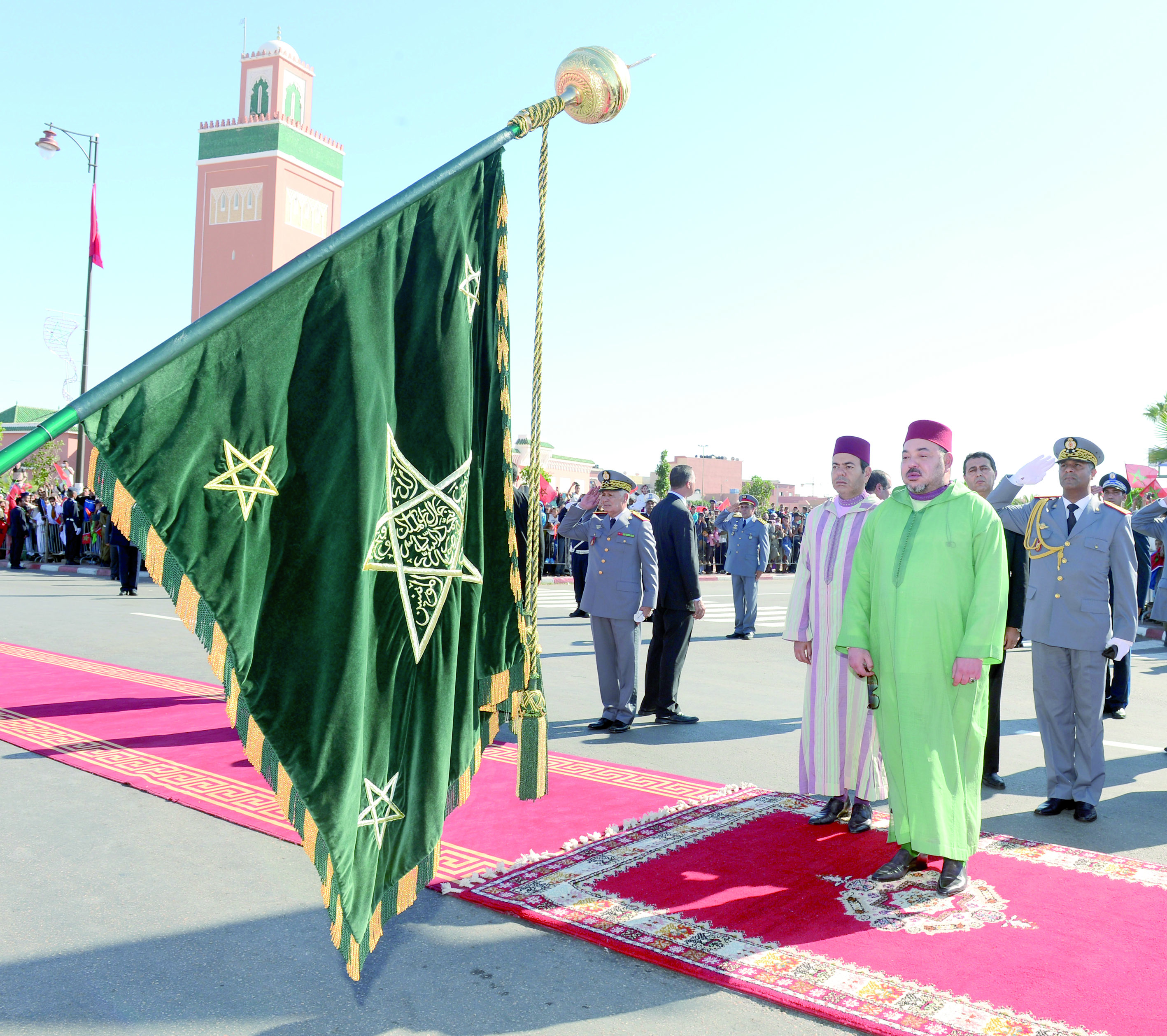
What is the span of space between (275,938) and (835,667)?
280 cm

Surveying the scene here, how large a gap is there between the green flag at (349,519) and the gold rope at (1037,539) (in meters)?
3.98

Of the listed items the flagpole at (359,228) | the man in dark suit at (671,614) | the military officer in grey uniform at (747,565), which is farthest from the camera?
the military officer in grey uniform at (747,565)

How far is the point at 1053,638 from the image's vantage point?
537cm

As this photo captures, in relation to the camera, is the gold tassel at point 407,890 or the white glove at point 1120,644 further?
the white glove at point 1120,644

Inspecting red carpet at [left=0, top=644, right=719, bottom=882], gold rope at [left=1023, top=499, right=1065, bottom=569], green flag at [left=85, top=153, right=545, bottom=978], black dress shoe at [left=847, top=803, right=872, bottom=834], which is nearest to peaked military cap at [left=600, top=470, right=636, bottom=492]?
red carpet at [left=0, top=644, right=719, bottom=882]

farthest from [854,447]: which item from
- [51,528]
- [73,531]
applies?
[51,528]

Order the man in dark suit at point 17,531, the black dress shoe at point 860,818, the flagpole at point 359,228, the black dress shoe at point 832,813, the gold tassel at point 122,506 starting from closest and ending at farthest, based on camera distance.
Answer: the flagpole at point 359,228 → the gold tassel at point 122,506 → the black dress shoe at point 860,818 → the black dress shoe at point 832,813 → the man in dark suit at point 17,531

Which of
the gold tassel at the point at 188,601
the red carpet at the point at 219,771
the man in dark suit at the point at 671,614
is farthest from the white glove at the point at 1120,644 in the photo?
the gold tassel at the point at 188,601

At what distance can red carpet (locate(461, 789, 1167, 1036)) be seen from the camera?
114 inches

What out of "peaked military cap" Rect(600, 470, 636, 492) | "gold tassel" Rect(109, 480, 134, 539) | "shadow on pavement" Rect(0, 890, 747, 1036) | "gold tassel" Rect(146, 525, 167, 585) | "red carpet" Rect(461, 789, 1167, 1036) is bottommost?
"shadow on pavement" Rect(0, 890, 747, 1036)

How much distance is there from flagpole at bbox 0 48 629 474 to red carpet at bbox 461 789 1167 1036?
2.36 meters

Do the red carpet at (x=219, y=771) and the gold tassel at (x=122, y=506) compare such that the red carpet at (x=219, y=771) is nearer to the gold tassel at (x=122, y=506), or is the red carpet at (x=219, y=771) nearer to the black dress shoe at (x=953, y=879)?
the black dress shoe at (x=953, y=879)

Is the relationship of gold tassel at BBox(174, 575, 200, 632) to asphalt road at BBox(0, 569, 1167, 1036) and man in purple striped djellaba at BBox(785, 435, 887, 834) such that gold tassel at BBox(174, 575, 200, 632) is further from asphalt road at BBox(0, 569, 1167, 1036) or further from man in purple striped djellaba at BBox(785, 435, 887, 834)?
man in purple striped djellaba at BBox(785, 435, 887, 834)

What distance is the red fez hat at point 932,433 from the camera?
422 centimetres
